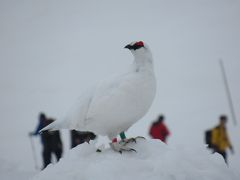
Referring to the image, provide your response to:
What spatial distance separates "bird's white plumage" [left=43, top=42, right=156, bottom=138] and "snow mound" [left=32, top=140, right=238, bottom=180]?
0.32 metres

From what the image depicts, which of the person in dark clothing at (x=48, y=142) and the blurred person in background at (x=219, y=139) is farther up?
the person in dark clothing at (x=48, y=142)

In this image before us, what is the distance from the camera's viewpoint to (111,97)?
382 cm

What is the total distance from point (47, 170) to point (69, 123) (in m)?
0.57

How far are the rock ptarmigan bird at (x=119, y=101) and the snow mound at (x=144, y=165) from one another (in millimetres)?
262

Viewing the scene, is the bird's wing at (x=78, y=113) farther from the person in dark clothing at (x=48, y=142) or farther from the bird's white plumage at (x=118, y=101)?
the person in dark clothing at (x=48, y=142)

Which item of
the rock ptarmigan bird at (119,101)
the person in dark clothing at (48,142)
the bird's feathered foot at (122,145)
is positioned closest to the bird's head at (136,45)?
the rock ptarmigan bird at (119,101)

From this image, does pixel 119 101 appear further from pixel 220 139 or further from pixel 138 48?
pixel 220 139

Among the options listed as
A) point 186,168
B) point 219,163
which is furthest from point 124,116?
point 219,163

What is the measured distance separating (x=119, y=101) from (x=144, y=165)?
71cm

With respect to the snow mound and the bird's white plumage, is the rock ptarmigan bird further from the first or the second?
the snow mound

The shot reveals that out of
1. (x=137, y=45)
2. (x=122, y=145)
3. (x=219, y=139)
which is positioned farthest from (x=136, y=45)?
(x=219, y=139)

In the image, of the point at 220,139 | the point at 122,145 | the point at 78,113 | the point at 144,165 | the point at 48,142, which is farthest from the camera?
the point at 220,139

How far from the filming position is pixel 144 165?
12.3 ft

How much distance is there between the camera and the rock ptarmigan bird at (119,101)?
3820 millimetres
